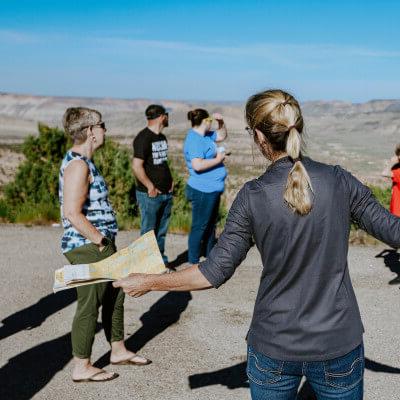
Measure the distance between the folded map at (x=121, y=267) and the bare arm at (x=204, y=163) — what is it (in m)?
3.77

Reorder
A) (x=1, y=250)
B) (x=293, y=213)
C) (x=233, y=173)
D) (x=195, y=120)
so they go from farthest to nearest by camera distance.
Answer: (x=233, y=173) → (x=1, y=250) → (x=195, y=120) → (x=293, y=213)

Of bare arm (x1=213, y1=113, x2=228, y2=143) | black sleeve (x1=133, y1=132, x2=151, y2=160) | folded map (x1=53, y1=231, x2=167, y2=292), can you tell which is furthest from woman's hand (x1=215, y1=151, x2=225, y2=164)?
folded map (x1=53, y1=231, x2=167, y2=292)

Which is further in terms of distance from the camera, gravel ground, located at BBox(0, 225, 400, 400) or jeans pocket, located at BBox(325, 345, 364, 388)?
gravel ground, located at BBox(0, 225, 400, 400)

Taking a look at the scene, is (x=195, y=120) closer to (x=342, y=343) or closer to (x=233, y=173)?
(x=342, y=343)

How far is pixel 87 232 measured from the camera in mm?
4070

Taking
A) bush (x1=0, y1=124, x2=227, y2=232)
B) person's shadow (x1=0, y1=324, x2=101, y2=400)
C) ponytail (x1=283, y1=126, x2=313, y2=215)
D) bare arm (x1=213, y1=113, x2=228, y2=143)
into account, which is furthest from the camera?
bush (x1=0, y1=124, x2=227, y2=232)

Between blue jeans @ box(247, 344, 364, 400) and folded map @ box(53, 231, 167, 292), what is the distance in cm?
78

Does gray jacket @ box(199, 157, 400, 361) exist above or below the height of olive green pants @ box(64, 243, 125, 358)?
above

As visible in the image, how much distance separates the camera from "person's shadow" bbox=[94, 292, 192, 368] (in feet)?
17.3

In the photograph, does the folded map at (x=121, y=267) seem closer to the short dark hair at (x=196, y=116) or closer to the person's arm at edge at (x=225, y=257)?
the person's arm at edge at (x=225, y=257)

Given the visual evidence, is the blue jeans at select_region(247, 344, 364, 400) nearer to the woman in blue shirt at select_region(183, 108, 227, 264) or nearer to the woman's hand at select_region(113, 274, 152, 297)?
the woman's hand at select_region(113, 274, 152, 297)

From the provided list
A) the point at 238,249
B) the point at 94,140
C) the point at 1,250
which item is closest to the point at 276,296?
the point at 238,249

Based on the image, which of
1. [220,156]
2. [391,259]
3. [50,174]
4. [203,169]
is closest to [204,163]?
[203,169]

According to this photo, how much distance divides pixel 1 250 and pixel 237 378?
5022 mm
